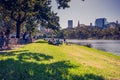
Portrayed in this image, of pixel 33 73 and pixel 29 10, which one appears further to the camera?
pixel 29 10

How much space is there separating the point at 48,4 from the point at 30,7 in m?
17.6

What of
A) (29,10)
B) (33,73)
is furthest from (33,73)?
(29,10)

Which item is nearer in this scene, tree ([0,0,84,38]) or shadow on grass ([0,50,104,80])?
shadow on grass ([0,50,104,80])

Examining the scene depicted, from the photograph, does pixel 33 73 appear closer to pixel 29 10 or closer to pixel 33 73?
pixel 33 73

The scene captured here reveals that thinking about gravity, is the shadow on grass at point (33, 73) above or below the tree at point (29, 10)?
below

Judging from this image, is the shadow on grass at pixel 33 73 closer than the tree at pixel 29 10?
Yes

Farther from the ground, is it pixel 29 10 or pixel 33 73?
pixel 29 10

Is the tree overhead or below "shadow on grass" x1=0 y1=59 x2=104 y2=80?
overhead

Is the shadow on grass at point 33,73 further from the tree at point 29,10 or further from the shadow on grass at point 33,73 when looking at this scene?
the tree at point 29,10

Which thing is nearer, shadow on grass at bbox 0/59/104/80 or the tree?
shadow on grass at bbox 0/59/104/80

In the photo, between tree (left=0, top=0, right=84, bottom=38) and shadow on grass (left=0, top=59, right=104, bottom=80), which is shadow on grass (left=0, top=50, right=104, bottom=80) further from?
tree (left=0, top=0, right=84, bottom=38)

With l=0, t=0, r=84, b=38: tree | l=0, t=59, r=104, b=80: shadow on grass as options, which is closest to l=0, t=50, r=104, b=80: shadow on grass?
l=0, t=59, r=104, b=80: shadow on grass

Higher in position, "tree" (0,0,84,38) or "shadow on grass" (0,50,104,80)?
"tree" (0,0,84,38)

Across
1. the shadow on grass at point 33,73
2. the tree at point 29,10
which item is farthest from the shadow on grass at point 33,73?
the tree at point 29,10
